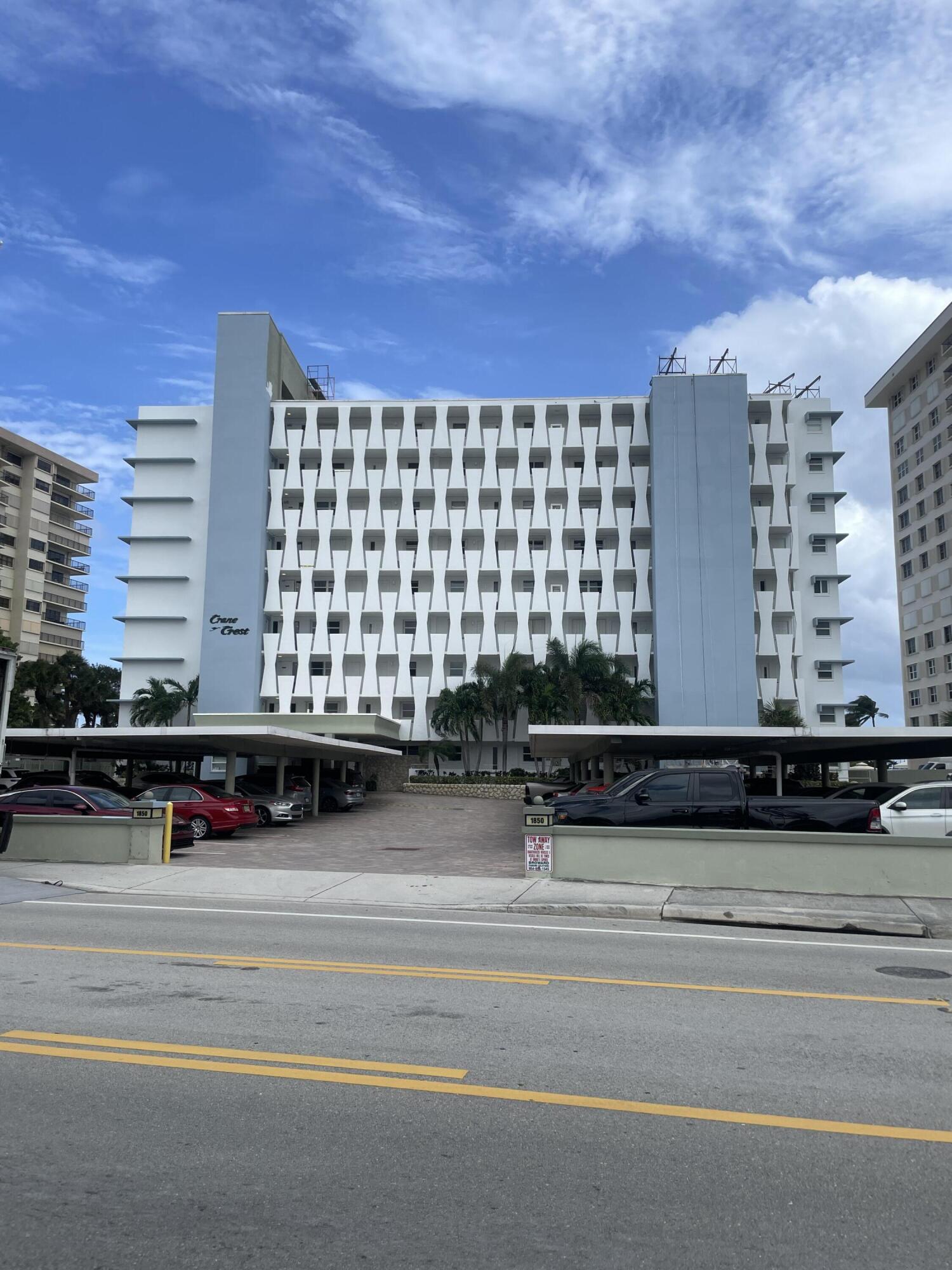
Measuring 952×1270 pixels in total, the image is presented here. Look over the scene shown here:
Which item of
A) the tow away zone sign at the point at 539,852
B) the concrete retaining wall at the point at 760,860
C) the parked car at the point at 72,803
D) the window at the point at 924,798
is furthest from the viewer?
the parked car at the point at 72,803

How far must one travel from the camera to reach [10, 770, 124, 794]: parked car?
3656 cm

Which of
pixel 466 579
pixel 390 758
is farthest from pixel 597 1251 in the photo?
pixel 466 579

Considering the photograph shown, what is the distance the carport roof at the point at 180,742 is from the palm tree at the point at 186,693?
20.6 metres

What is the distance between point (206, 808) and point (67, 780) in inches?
524

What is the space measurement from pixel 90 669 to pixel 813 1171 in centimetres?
7954

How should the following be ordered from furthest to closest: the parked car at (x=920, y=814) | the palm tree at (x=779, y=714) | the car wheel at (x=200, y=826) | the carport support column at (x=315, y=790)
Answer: the palm tree at (x=779, y=714) < the carport support column at (x=315, y=790) < the car wheel at (x=200, y=826) < the parked car at (x=920, y=814)

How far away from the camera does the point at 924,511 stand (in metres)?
85.1

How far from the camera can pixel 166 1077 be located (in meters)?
5.88

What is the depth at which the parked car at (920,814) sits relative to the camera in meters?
17.8

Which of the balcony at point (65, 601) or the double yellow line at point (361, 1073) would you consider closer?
the double yellow line at point (361, 1073)

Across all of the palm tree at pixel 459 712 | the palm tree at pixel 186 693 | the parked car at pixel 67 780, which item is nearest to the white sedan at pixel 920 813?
the parked car at pixel 67 780

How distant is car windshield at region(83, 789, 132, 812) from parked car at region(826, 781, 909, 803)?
15346 mm

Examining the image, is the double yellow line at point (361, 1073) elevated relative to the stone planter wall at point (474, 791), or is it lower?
lower

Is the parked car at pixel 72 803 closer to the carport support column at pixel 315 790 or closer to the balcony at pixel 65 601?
the carport support column at pixel 315 790
